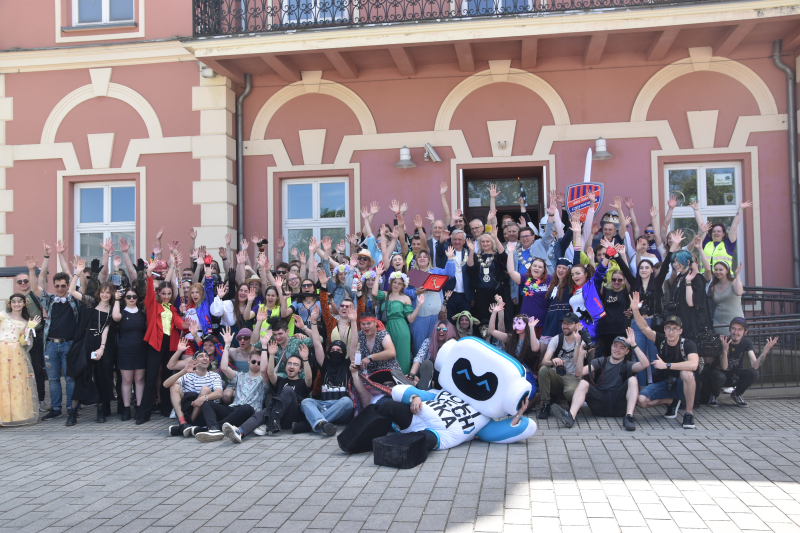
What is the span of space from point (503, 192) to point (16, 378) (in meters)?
7.89

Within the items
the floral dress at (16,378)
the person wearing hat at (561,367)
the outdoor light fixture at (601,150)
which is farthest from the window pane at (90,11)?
the person wearing hat at (561,367)

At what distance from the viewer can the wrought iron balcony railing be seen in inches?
403

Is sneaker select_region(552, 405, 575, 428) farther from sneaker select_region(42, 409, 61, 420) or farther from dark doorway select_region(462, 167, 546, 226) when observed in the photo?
sneaker select_region(42, 409, 61, 420)

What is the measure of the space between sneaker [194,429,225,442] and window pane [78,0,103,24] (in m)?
8.42

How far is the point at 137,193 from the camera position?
453 inches

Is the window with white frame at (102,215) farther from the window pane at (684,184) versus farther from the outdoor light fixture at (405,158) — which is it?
the window pane at (684,184)

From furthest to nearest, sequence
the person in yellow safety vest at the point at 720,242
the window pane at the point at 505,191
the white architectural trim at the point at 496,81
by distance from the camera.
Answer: the window pane at the point at 505,191 → the white architectural trim at the point at 496,81 → the person in yellow safety vest at the point at 720,242

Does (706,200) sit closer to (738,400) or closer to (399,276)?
(738,400)

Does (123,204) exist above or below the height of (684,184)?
below

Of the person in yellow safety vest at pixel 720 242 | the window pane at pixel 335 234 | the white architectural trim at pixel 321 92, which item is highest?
the white architectural trim at pixel 321 92

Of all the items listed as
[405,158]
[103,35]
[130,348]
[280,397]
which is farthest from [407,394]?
[103,35]

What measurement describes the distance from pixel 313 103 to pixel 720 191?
22.6 ft

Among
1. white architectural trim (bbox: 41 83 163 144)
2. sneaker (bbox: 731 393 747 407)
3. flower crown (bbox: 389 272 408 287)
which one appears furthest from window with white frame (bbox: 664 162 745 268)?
white architectural trim (bbox: 41 83 163 144)

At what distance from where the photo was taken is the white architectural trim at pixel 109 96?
11.5 metres
